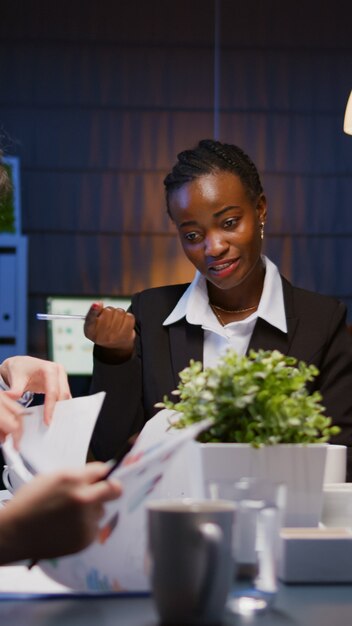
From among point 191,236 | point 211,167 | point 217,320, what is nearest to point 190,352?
point 217,320

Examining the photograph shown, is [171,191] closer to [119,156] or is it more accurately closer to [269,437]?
[269,437]

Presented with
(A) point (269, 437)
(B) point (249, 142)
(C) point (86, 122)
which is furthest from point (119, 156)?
(A) point (269, 437)

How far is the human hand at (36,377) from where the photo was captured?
143 cm

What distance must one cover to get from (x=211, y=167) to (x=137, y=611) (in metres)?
1.52

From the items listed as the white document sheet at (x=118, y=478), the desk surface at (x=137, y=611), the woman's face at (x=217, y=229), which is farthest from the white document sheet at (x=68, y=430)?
the woman's face at (x=217, y=229)

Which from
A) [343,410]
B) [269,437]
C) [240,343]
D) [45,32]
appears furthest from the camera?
[45,32]

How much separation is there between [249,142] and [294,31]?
705mm

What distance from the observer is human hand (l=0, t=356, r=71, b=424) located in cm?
143

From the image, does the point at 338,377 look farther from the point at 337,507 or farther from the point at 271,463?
the point at 271,463

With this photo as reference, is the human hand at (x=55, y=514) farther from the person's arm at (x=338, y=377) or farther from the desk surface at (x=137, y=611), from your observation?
the person's arm at (x=338, y=377)

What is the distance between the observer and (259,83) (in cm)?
572

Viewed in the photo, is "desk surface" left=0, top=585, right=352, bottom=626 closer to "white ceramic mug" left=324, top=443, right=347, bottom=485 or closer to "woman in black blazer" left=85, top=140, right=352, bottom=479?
"white ceramic mug" left=324, top=443, right=347, bottom=485

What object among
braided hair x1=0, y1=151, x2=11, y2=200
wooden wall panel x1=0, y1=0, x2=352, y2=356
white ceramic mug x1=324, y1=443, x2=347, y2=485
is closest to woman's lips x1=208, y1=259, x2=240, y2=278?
braided hair x1=0, y1=151, x2=11, y2=200

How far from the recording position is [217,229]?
2145 mm
